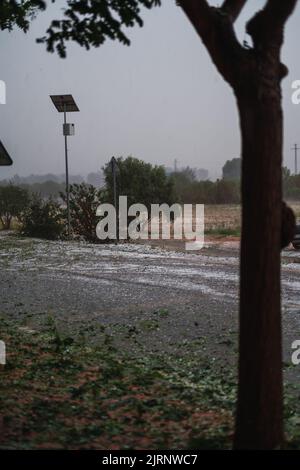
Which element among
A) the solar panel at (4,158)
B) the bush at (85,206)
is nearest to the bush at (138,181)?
the bush at (85,206)

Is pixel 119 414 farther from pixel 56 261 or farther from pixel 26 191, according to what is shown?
pixel 26 191

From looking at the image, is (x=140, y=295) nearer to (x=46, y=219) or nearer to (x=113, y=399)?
(x=113, y=399)

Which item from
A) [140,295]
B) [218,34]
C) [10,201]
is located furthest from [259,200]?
[10,201]

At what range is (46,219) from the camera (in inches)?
1070

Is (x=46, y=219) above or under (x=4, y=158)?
under

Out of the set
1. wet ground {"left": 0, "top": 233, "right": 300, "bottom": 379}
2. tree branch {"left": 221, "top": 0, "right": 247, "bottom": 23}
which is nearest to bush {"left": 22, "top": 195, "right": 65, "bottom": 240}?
wet ground {"left": 0, "top": 233, "right": 300, "bottom": 379}

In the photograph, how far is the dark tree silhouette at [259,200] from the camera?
4.18 metres

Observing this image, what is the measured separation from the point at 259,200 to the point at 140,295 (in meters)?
8.11

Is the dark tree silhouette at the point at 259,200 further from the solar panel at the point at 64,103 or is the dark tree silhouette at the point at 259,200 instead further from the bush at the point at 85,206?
the bush at the point at 85,206

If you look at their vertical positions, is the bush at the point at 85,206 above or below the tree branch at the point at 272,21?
below

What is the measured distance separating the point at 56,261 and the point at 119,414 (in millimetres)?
13302

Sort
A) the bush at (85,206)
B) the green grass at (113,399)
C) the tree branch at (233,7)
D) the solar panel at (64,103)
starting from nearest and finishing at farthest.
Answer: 1. the tree branch at (233,7)
2. the green grass at (113,399)
3. the solar panel at (64,103)
4. the bush at (85,206)

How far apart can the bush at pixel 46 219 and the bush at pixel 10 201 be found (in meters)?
7.27
